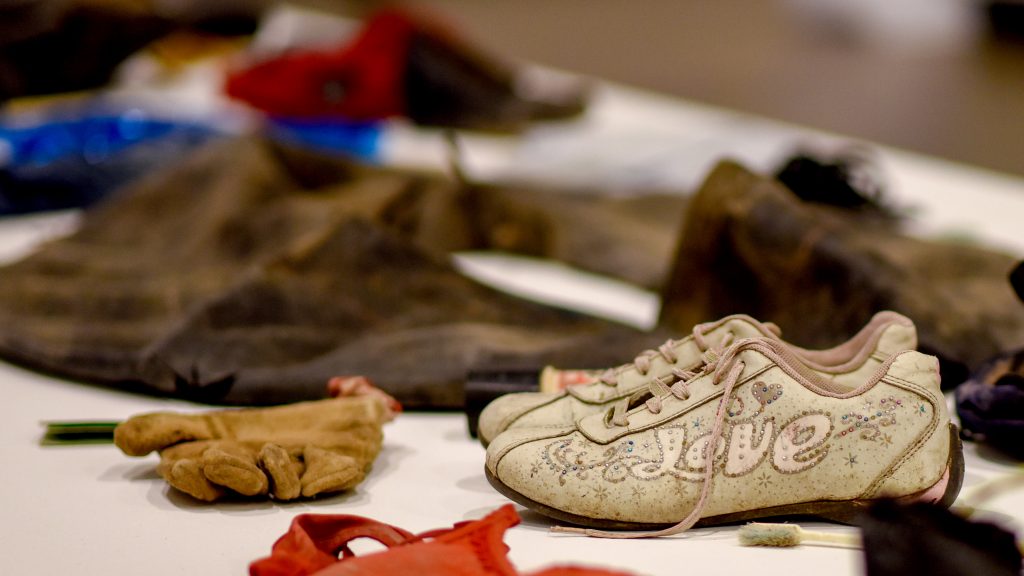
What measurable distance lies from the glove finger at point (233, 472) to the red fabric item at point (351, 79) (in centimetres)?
167

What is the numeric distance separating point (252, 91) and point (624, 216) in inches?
43.2

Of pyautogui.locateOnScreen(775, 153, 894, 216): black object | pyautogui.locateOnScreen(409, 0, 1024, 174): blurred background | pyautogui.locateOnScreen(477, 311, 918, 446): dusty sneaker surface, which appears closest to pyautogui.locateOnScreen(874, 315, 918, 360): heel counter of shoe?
pyautogui.locateOnScreen(477, 311, 918, 446): dusty sneaker surface

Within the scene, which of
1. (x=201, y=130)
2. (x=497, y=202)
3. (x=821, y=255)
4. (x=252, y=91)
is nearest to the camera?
(x=821, y=255)

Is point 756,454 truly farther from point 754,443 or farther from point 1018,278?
point 1018,278

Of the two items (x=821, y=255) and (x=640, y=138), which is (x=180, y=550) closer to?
(x=821, y=255)

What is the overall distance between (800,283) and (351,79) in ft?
4.83

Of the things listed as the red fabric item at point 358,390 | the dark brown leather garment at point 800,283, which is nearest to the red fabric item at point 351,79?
the dark brown leather garment at point 800,283

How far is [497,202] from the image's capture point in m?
2.01

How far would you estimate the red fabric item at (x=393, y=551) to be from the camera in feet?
2.75

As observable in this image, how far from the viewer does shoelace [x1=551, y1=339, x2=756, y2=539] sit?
97cm

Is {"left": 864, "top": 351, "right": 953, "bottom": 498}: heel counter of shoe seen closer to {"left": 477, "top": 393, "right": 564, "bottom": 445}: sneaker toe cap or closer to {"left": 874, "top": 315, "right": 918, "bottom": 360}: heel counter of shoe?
{"left": 874, "top": 315, "right": 918, "bottom": 360}: heel counter of shoe

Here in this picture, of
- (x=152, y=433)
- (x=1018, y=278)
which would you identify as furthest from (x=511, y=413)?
(x=1018, y=278)

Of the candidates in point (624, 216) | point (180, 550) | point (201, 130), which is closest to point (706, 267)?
point (624, 216)

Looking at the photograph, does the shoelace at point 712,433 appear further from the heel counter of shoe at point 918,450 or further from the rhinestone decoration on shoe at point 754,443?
the heel counter of shoe at point 918,450
